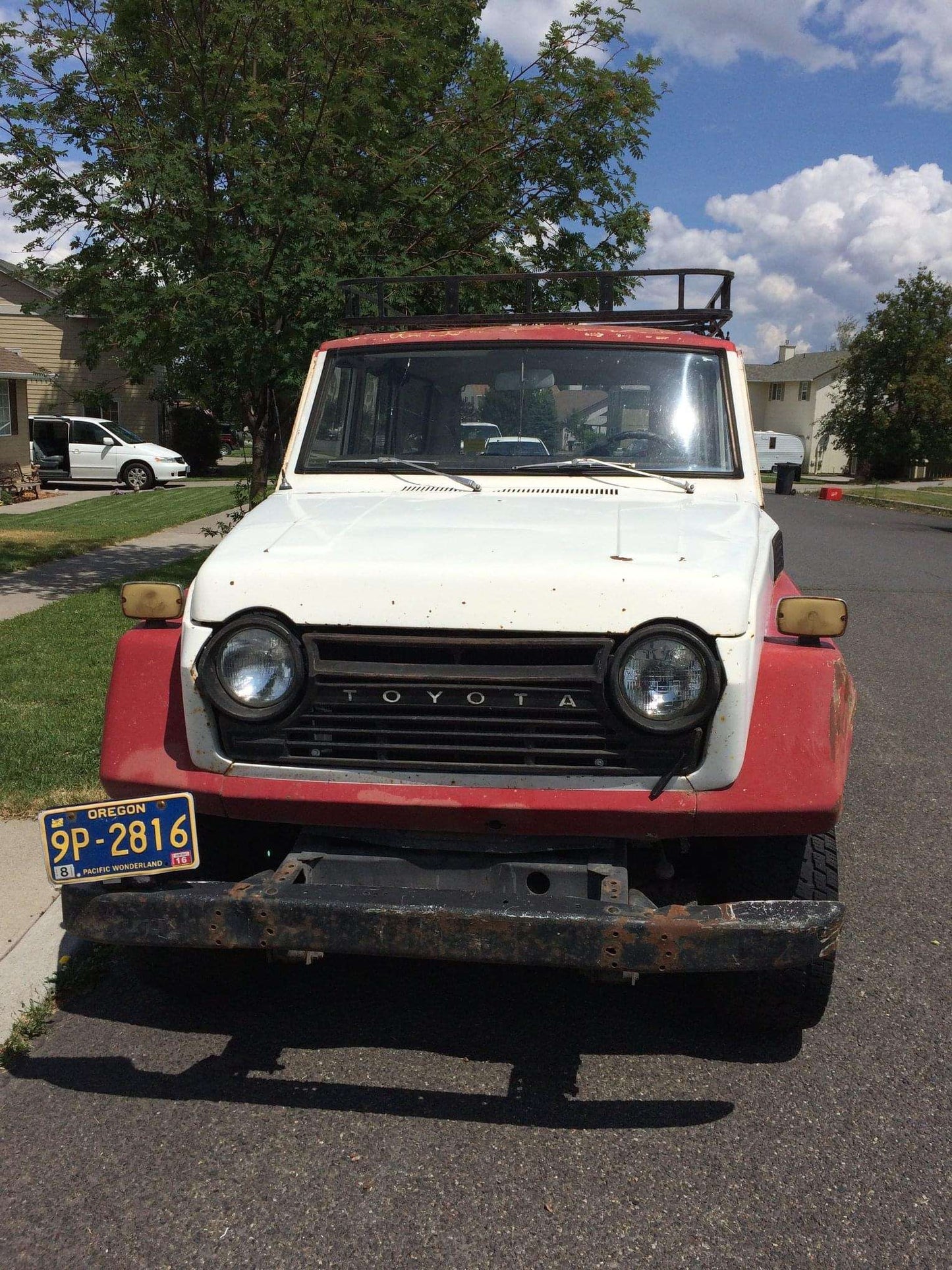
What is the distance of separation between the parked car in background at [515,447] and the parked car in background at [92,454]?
24.5 meters

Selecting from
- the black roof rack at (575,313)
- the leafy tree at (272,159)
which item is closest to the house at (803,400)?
the leafy tree at (272,159)

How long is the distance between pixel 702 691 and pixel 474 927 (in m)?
0.80

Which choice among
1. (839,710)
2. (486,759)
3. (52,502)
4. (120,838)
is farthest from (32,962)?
(52,502)

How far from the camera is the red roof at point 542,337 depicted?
445cm

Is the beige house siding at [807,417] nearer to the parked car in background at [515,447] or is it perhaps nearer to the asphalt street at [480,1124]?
the parked car in background at [515,447]

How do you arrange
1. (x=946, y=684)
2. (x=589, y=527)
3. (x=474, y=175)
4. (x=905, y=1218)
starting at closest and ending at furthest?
(x=905, y=1218) → (x=589, y=527) → (x=946, y=684) → (x=474, y=175)

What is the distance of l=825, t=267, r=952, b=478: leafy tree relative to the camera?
4769 cm

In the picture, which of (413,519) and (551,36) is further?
(551,36)

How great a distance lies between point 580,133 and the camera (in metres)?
9.50

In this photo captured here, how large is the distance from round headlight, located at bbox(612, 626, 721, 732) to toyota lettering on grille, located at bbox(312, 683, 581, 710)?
122 mm

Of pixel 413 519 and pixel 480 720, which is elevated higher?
pixel 413 519

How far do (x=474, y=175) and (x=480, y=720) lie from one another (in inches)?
281

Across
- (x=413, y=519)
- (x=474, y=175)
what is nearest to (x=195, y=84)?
(x=474, y=175)

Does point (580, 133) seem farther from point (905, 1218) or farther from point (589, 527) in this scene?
point (905, 1218)
